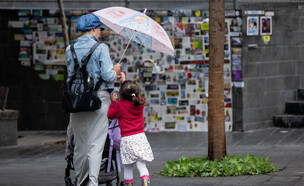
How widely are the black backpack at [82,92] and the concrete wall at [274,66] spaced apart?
274 inches

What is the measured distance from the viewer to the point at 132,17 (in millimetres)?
7488

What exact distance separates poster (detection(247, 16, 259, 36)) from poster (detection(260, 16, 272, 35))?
0.45 feet

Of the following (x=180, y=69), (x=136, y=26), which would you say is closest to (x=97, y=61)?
(x=136, y=26)

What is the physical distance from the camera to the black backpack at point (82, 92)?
267 inches

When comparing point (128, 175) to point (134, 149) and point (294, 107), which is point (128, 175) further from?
point (294, 107)

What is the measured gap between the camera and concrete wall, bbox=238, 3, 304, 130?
1352 centimetres

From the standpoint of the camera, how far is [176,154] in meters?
11.3

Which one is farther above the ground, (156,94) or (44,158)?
(156,94)

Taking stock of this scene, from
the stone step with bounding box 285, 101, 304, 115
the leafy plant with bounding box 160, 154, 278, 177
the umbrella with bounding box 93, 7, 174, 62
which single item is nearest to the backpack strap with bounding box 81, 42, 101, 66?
the umbrella with bounding box 93, 7, 174, 62

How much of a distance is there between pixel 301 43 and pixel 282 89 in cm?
113

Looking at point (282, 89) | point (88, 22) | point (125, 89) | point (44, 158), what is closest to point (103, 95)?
point (125, 89)

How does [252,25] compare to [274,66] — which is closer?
[252,25]

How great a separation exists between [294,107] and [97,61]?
794cm

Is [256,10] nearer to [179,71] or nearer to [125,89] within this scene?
[179,71]
